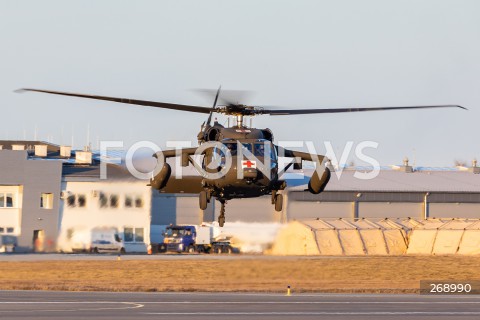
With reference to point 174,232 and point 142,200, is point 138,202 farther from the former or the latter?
point 174,232

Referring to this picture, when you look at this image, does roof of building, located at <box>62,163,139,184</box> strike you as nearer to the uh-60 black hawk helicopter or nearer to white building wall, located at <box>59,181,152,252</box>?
white building wall, located at <box>59,181,152,252</box>

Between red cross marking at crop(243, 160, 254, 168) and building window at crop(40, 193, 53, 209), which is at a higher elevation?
red cross marking at crop(243, 160, 254, 168)

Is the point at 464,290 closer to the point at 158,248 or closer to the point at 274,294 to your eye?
the point at 274,294

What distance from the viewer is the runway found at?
50094 millimetres

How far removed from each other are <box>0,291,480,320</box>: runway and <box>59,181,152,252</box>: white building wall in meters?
3.83

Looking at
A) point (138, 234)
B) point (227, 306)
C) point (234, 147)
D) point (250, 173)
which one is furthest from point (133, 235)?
point (250, 173)

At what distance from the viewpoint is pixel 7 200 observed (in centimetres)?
8269

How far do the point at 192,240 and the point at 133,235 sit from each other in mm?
14743

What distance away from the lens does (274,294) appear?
6394 centimetres

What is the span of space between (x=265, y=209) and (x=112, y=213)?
12172 millimetres

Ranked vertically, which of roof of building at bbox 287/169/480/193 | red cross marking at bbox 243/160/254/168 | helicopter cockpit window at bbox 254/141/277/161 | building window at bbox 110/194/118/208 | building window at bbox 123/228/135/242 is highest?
roof of building at bbox 287/169/480/193

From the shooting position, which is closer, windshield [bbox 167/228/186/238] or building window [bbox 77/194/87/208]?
building window [bbox 77/194/87/208]

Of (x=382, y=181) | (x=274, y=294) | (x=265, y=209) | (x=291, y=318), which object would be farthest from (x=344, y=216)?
(x=291, y=318)

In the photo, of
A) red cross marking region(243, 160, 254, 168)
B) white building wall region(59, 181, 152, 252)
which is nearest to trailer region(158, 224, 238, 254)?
white building wall region(59, 181, 152, 252)
